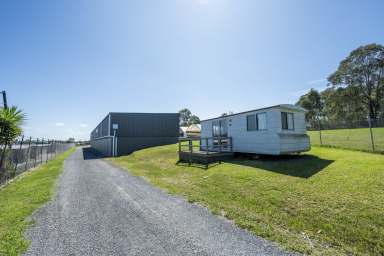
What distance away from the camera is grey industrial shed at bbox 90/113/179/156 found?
2267cm

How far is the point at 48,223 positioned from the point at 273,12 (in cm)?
1228

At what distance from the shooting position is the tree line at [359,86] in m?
32.0

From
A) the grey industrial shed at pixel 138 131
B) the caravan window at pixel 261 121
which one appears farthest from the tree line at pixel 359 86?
the caravan window at pixel 261 121

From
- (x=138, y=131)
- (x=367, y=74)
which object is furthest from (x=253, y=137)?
(x=367, y=74)

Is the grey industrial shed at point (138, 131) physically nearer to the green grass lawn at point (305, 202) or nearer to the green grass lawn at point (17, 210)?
the green grass lawn at point (17, 210)

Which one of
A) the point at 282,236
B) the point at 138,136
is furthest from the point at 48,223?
the point at 138,136

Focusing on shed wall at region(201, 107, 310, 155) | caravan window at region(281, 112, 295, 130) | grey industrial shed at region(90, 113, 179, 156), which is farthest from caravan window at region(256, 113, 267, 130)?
grey industrial shed at region(90, 113, 179, 156)

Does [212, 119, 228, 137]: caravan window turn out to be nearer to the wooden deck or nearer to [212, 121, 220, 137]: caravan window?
[212, 121, 220, 137]: caravan window

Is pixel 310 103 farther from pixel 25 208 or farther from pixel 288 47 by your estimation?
pixel 25 208

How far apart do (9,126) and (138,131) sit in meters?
16.0

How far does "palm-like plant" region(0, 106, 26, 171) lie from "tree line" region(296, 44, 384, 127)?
33.5m

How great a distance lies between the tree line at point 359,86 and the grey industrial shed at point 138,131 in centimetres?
2185

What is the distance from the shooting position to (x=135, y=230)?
3771mm

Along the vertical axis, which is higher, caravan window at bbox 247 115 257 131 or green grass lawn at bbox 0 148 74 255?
caravan window at bbox 247 115 257 131
